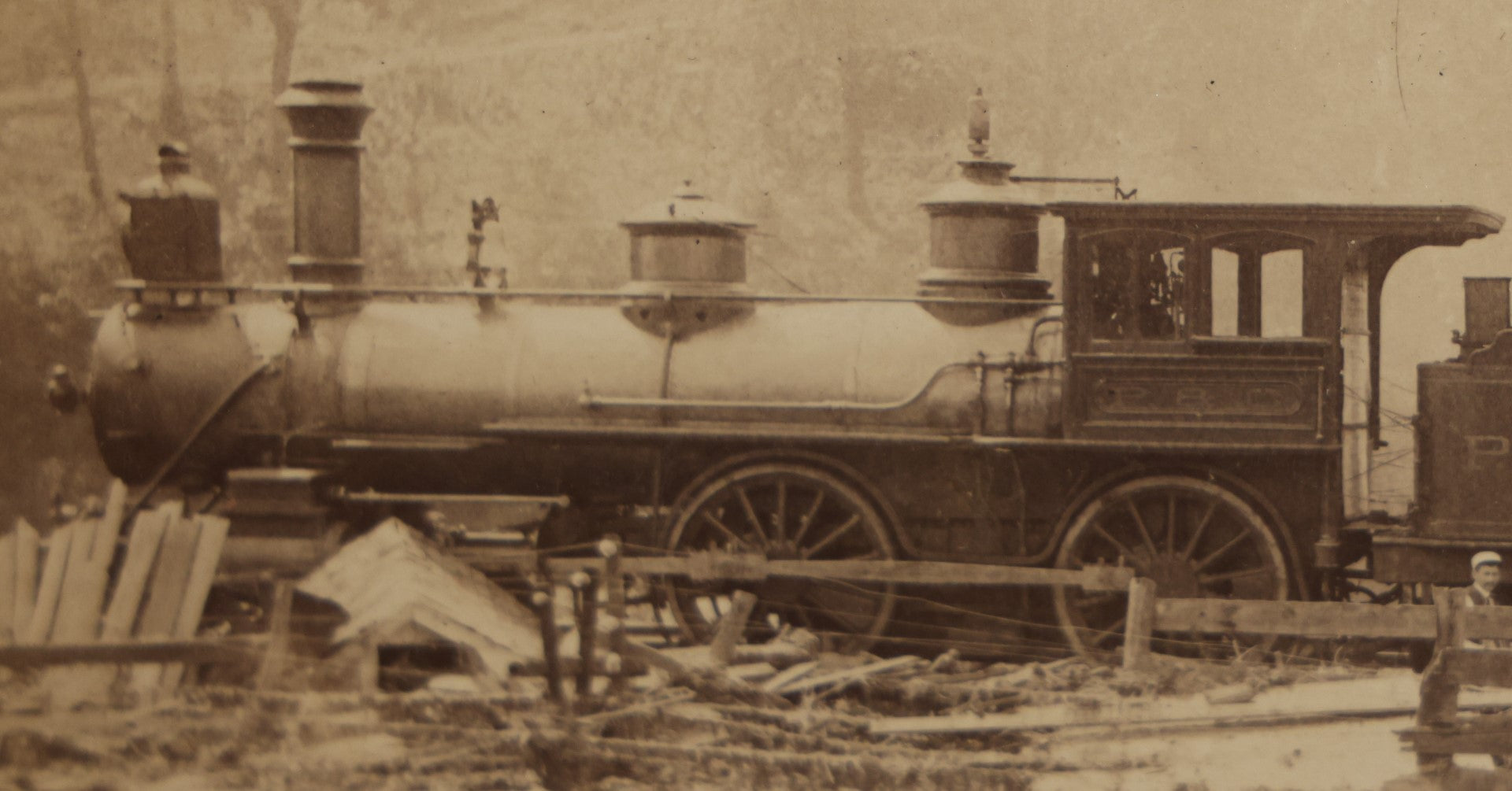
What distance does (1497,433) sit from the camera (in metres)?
7.04

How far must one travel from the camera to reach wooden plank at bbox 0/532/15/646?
277 inches

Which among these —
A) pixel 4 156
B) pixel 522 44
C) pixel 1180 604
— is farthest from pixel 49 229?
pixel 1180 604

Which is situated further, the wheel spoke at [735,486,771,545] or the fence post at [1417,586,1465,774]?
the wheel spoke at [735,486,771,545]

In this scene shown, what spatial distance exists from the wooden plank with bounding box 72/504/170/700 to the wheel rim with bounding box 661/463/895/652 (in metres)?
2.42

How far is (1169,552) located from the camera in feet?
24.6

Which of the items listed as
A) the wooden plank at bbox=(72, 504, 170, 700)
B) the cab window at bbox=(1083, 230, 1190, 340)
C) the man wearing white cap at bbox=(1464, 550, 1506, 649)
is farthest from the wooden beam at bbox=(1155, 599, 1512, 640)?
the wooden plank at bbox=(72, 504, 170, 700)

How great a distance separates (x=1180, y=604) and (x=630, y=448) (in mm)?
2904

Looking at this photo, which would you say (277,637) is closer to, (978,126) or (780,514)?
(780,514)

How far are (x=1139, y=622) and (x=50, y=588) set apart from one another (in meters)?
4.91

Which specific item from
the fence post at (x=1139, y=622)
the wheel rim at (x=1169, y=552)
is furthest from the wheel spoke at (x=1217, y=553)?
Answer: the fence post at (x=1139, y=622)

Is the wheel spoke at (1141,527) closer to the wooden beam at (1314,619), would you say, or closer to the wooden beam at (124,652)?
the wooden beam at (1314,619)

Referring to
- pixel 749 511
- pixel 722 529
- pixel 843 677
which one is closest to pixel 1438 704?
pixel 843 677

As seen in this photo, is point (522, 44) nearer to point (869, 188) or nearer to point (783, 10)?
point (783, 10)

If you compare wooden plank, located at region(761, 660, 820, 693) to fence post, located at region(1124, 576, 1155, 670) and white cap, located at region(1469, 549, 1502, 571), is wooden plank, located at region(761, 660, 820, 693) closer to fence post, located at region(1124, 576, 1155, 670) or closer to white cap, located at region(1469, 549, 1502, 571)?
fence post, located at region(1124, 576, 1155, 670)
